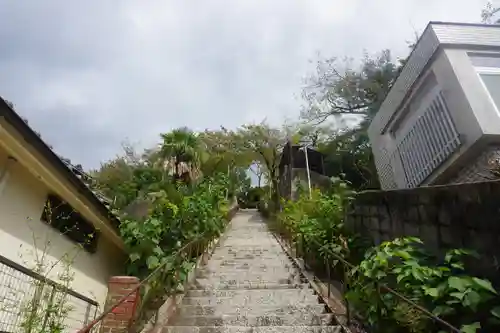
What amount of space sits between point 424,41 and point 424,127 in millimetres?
1611

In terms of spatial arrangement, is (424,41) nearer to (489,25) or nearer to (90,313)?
(489,25)

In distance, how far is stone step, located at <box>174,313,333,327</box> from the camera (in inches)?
170

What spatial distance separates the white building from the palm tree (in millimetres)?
6249

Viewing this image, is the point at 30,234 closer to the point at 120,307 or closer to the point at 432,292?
the point at 120,307

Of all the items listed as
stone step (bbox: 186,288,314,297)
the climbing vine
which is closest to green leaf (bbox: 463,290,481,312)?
the climbing vine

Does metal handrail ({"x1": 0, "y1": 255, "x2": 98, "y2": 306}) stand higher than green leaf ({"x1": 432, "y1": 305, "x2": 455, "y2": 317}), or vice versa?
metal handrail ({"x1": 0, "y1": 255, "x2": 98, "y2": 306})

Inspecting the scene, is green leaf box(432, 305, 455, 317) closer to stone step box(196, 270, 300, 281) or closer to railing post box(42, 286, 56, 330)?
railing post box(42, 286, 56, 330)

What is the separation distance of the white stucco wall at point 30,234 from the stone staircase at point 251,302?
173 centimetres

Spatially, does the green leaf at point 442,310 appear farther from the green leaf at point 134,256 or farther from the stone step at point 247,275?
the green leaf at point 134,256

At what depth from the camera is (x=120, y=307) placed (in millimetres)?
4641

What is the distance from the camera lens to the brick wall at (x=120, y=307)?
450 centimetres

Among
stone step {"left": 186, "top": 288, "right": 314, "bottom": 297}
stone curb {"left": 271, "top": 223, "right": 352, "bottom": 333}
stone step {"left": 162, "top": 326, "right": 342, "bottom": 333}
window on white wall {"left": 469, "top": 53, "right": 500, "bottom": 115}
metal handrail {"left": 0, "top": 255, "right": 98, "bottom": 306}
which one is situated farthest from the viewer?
stone step {"left": 186, "top": 288, "right": 314, "bottom": 297}

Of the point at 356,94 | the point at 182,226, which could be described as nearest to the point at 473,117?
the point at 182,226

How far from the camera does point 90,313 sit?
532 centimetres
